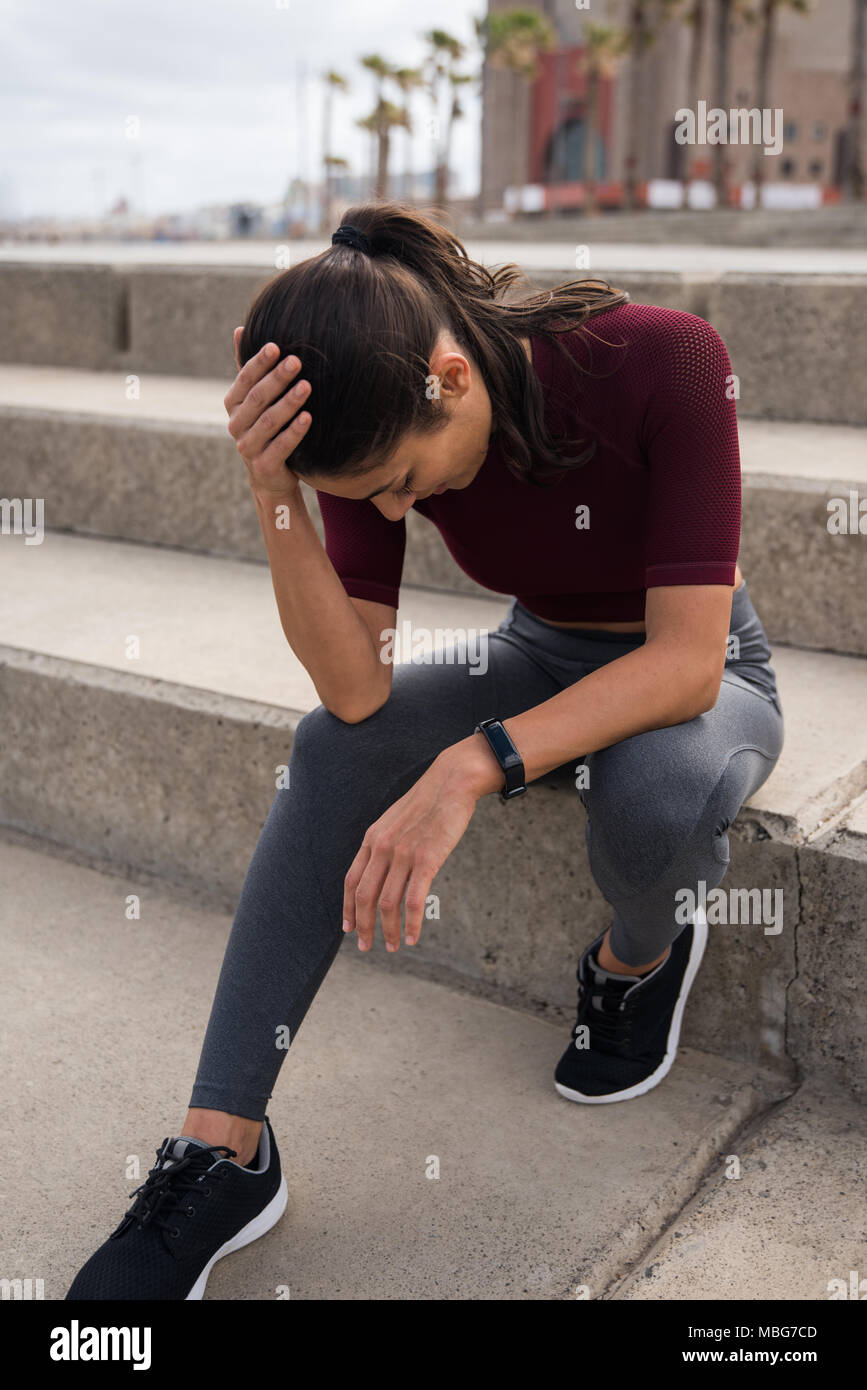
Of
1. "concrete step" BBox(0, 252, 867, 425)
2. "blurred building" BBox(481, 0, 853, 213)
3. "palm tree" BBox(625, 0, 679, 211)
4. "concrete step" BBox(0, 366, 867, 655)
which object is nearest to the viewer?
"concrete step" BBox(0, 366, 867, 655)

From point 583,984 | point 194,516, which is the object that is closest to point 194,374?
point 194,516

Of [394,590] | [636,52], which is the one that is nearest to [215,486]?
[394,590]

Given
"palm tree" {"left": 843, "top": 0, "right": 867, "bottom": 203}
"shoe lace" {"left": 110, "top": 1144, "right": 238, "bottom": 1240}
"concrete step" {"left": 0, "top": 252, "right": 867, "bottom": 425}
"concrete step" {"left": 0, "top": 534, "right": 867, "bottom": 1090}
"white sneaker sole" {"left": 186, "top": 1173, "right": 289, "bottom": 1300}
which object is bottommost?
"white sneaker sole" {"left": 186, "top": 1173, "right": 289, "bottom": 1300}

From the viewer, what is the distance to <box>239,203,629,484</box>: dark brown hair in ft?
4.25

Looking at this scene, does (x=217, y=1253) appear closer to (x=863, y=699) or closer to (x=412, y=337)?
(x=412, y=337)

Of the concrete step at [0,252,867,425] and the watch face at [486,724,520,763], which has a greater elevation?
the concrete step at [0,252,867,425]

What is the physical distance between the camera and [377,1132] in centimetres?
169

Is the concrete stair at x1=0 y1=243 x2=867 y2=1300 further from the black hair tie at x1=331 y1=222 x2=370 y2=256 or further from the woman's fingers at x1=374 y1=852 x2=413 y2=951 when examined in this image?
the black hair tie at x1=331 y1=222 x2=370 y2=256

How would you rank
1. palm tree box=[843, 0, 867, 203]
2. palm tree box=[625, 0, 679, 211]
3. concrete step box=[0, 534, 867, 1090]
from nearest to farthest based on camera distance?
1. concrete step box=[0, 534, 867, 1090]
2. palm tree box=[843, 0, 867, 203]
3. palm tree box=[625, 0, 679, 211]

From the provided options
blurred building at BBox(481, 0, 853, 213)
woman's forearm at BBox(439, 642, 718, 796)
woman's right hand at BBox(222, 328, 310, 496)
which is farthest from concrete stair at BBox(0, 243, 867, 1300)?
blurred building at BBox(481, 0, 853, 213)

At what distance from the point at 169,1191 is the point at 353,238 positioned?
1.11 metres

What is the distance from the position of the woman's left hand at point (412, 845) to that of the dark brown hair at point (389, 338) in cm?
37

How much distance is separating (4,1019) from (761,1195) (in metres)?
1.16

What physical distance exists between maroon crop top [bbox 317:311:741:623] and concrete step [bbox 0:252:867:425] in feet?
3.56
